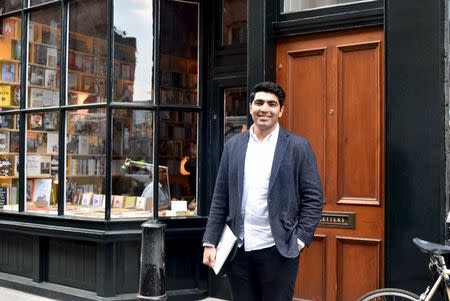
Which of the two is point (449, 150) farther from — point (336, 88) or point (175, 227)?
point (175, 227)

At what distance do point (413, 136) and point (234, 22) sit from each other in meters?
2.63

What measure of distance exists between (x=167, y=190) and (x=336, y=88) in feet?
7.38

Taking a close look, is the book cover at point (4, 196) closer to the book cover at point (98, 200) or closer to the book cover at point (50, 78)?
the book cover at point (50, 78)

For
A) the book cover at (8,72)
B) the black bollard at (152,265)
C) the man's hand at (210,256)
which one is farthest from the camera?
the book cover at (8,72)

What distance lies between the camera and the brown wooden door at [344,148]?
533 centimetres

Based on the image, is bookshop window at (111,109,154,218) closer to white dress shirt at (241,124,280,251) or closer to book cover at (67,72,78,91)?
book cover at (67,72,78,91)

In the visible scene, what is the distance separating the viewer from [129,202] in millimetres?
6578

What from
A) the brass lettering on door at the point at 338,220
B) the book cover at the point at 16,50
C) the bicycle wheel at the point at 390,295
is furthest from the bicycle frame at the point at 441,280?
the book cover at the point at 16,50

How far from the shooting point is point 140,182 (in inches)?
260

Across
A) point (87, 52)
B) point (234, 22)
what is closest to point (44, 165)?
point (87, 52)

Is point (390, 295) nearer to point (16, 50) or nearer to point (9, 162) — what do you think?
point (9, 162)

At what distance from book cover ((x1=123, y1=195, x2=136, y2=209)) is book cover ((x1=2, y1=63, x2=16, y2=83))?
8.14ft

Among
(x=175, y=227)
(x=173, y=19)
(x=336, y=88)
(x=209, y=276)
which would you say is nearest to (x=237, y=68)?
(x=173, y=19)

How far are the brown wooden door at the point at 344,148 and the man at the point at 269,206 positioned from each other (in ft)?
5.57
